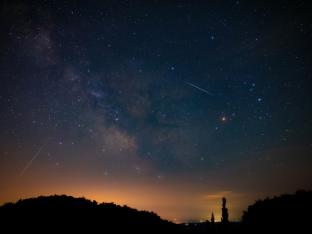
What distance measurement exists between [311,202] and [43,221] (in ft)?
83.7

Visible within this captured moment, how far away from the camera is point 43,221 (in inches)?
1073

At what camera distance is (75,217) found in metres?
29.3

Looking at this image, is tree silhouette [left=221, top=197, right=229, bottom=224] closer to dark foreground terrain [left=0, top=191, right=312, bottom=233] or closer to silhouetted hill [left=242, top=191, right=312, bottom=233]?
dark foreground terrain [left=0, top=191, right=312, bottom=233]

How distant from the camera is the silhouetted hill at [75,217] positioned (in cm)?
2658

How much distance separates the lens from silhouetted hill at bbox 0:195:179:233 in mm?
26578

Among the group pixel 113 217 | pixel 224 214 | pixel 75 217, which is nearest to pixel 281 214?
pixel 224 214

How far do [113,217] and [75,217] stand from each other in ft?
14.8

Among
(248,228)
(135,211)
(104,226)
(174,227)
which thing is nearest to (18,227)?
(104,226)

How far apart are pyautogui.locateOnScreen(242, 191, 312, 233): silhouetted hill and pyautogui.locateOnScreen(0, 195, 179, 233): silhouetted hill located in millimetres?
10951

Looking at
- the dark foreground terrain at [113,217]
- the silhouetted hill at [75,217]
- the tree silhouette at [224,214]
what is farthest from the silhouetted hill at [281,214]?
the silhouetted hill at [75,217]

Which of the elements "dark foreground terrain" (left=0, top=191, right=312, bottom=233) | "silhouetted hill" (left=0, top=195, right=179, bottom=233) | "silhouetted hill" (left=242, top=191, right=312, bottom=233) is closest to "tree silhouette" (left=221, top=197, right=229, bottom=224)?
"dark foreground terrain" (left=0, top=191, right=312, bottom=233)

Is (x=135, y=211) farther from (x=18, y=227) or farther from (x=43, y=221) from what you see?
(x=18, y=227)

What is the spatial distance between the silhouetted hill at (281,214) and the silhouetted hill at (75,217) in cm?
1095

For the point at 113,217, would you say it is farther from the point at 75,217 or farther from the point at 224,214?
the point at 224,214
